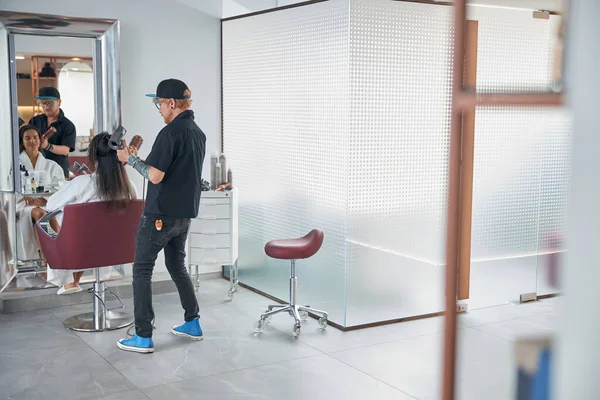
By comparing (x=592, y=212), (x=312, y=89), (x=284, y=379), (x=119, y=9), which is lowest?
(x=284, y=379)

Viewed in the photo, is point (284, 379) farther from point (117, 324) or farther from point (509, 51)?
point (509, 51)

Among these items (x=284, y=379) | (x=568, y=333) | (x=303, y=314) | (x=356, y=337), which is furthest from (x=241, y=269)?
(x=568, y=333)

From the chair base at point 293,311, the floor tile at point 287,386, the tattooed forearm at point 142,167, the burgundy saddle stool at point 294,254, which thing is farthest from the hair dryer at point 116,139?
the floor tile at point 287,386

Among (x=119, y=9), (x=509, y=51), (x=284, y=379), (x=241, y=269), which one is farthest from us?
(x=241, y=269)

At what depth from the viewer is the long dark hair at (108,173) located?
4.63m

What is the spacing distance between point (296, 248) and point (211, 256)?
1174mm

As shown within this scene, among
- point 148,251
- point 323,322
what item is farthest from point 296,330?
point 148,251

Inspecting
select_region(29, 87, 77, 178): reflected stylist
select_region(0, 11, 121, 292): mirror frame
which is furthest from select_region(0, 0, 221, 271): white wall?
select_region(29, 87, 77, 178): reflected stylist

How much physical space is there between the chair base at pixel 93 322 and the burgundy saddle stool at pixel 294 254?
3.13 ft

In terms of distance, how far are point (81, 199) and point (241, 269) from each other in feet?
6.34

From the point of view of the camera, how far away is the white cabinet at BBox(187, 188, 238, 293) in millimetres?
5738

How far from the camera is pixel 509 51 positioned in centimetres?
546

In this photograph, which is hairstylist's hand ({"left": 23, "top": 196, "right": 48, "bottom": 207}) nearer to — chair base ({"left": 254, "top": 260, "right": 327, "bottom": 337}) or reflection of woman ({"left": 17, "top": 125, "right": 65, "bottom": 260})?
reflection of woman ({"left": 17, "top": 125, "right": 65, "bottom": 260})

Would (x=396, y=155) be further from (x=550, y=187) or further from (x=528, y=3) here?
(x=550, y=187)
